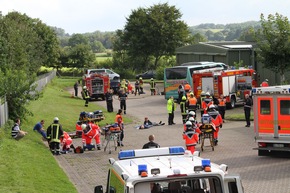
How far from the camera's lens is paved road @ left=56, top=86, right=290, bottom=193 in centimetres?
1978

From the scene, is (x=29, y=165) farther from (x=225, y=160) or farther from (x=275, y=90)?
(x=275, y=90)

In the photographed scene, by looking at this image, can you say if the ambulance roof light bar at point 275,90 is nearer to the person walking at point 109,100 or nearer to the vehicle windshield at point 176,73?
the person walking at point 109,100

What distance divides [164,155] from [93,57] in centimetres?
9951

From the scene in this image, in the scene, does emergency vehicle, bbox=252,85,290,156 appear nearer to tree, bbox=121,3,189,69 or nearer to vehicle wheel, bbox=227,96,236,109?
vehicle wheel, bbox=227,96,236,109

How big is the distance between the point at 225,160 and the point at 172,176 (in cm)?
1616

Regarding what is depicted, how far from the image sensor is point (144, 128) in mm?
35438

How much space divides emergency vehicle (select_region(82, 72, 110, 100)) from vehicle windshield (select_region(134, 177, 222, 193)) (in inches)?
1757

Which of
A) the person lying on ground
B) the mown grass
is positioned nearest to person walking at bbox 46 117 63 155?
the mown grass

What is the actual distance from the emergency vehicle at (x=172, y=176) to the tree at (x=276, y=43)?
3373cm

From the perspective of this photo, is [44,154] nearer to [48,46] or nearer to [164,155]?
[164,155]

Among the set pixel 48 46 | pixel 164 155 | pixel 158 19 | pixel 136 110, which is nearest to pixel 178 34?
pixel 158 19

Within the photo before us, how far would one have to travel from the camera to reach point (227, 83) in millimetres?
43438

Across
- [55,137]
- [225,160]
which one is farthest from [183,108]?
[225,160]

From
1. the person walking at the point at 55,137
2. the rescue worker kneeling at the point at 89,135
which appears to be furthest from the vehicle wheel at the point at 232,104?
the person walking at the point at 55,137
